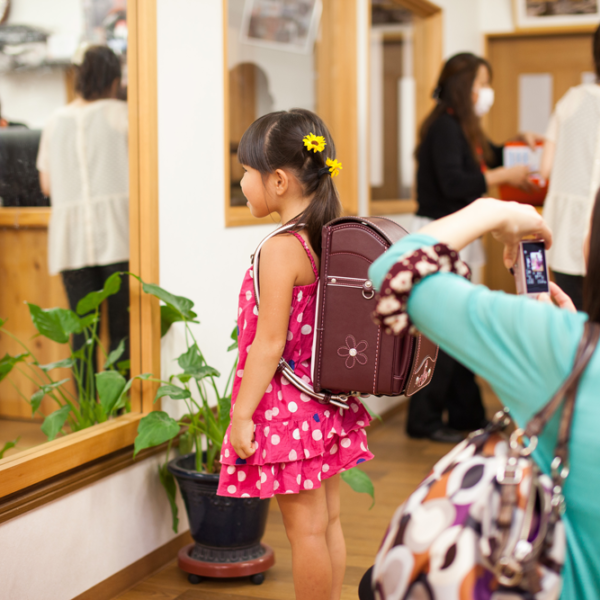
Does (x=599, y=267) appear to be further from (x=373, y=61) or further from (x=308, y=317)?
(x=373, y=61)

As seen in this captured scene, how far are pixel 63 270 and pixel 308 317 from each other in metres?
0.99

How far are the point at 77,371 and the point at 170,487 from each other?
420mm

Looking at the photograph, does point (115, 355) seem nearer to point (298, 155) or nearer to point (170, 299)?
point (170, 299)

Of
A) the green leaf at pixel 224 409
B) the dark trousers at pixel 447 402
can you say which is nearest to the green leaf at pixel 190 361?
the green leaf at pixel 224 409

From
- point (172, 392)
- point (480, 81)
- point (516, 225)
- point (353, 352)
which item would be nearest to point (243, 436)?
point (353, 352)

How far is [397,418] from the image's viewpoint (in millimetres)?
3922

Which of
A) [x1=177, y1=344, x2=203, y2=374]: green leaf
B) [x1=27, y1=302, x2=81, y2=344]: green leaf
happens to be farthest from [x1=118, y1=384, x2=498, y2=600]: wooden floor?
[x1=27, y1=302, x2=81, y2=344]: green leaf

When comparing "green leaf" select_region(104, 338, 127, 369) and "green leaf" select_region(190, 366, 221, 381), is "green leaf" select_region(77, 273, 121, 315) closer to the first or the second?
"green leaf" select_region(104, 338, 127, 369)

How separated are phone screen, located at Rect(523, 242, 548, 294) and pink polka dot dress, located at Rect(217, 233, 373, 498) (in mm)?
542

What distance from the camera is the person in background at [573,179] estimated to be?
2736 millimetres

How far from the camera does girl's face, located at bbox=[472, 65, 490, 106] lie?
10.9 feet

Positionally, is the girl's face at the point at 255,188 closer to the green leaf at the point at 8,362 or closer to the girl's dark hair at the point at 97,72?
the girl's dark hair at the point at 97,72

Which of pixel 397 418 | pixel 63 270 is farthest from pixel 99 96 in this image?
pixel 397 418

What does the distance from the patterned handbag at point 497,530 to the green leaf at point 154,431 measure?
118cm
